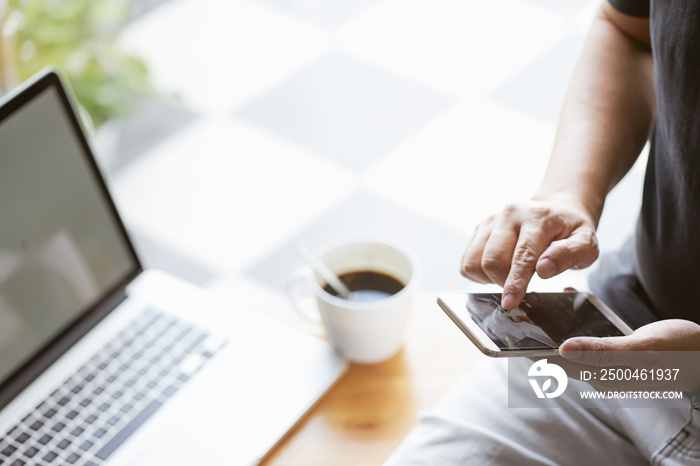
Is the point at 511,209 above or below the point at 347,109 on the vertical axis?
above

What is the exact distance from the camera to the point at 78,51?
216cm

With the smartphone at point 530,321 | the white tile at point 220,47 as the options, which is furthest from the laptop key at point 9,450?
the white tile at point 220,47

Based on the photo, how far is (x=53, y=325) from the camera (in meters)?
0.90

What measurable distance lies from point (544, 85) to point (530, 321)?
5.48 ft

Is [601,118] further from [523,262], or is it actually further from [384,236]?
[384,236]

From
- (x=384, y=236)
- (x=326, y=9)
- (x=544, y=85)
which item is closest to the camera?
(x=384, y=236)

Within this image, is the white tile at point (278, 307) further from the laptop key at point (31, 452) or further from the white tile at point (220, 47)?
the white tile at point (220, 47)

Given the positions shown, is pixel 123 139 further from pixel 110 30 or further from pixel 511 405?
pixel 511 405

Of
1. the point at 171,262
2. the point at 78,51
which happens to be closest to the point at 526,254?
the point at 171,262

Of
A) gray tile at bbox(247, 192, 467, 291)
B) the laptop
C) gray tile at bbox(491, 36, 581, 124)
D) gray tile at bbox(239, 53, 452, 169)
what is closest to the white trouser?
the laptop

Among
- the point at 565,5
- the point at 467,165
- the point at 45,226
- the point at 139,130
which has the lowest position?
the point at 467,165

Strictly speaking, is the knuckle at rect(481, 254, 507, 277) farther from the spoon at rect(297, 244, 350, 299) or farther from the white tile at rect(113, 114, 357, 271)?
the white tile at rect(113, 114, 357, 271)

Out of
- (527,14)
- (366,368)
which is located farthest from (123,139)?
(366,368)

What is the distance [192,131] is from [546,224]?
1625 mm
